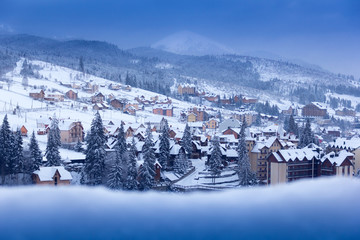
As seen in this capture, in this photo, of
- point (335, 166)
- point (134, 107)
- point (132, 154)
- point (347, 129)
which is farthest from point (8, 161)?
point (347, 129)

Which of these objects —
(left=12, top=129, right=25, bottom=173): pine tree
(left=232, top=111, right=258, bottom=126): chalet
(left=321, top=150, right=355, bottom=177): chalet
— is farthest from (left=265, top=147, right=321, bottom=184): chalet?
(left=232, top=111, right=258, bottom=126): chalet

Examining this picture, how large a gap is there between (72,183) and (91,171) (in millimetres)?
979

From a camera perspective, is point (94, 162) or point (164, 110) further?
point (164, 110)

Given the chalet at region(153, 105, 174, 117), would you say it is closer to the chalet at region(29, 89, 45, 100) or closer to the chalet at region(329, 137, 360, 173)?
the chalet at region(29, 89, 45, 100)

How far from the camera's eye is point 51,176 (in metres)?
19.8

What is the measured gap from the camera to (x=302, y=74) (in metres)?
117

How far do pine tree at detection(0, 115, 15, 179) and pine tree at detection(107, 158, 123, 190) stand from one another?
4.08 m

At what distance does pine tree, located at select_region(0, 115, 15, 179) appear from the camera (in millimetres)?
19627

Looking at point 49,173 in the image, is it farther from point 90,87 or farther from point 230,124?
point 90,87

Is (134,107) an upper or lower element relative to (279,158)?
upper

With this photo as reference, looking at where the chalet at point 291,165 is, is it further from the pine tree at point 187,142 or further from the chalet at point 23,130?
the chalet at point 23,130

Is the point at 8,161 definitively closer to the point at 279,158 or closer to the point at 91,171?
the point at 91,171

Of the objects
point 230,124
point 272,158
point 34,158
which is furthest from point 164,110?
point 34,158

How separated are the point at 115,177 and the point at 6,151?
4.73 metres
